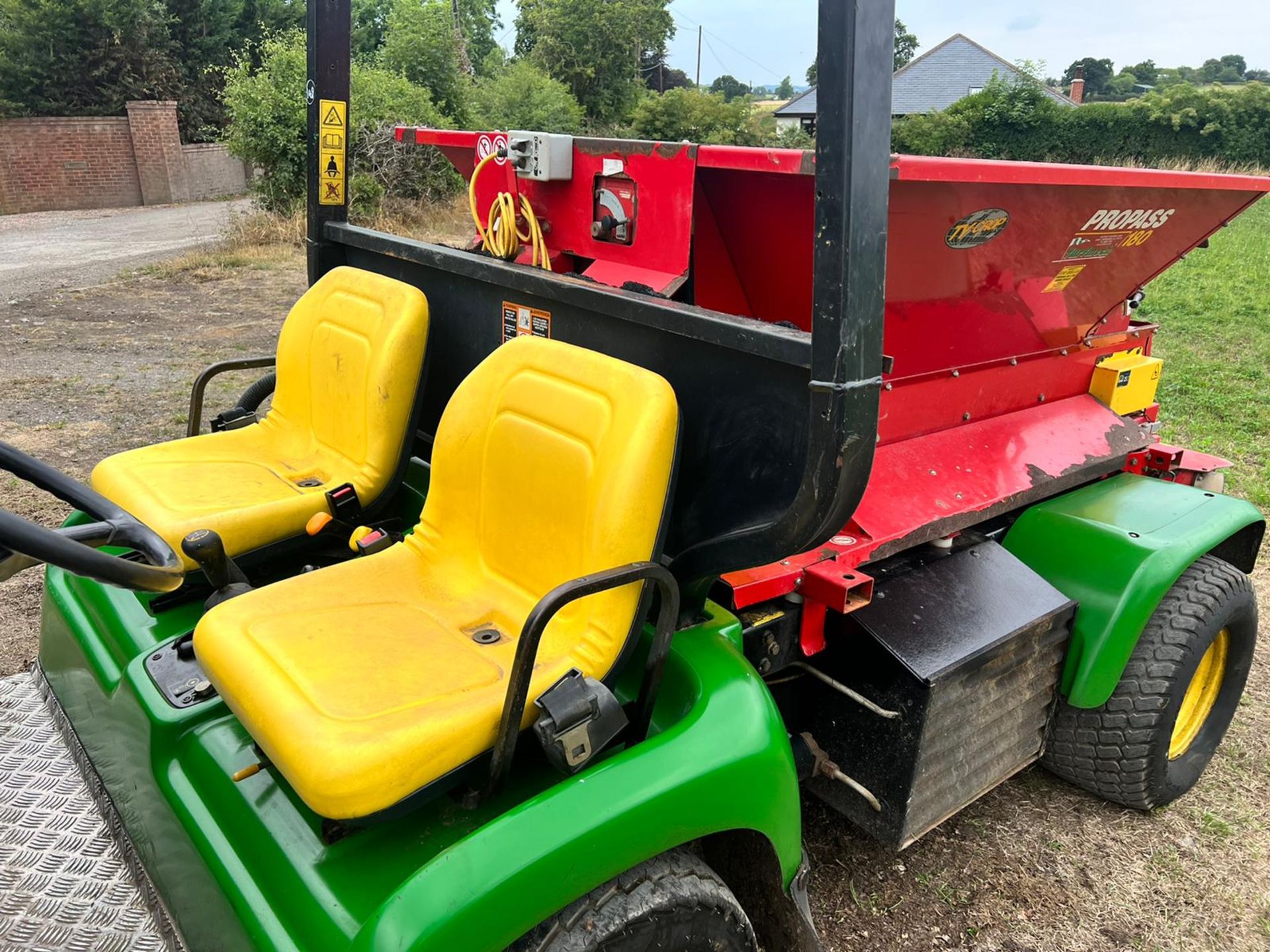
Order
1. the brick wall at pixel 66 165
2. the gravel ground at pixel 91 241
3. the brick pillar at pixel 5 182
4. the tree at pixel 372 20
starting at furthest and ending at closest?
A: 1. the tree at pixel 372 20
2. the brick wall at pixel 66 165
3. the brick pillar at pixel 5 182
4. the gravel ground at pixel 91 241

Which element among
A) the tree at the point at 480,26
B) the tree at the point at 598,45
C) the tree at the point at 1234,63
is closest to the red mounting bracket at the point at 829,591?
the tree at the point at 598,45

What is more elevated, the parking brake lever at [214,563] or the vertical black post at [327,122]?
the vertical black post at [327,122]

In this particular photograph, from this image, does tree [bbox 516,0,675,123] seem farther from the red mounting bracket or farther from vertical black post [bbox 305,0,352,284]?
the red mounting bracket

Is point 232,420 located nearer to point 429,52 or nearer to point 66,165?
point 429,52

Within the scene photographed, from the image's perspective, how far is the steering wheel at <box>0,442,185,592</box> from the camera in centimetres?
132

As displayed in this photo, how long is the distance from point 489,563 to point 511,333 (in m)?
→ 0.64

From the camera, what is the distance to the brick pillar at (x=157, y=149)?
19.8 m

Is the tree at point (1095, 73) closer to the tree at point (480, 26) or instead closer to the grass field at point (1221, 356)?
the tree at point (480, 26)

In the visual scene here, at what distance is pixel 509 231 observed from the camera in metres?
2.40

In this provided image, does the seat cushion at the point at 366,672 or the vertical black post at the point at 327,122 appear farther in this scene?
the vertical black post at the point at 327,122

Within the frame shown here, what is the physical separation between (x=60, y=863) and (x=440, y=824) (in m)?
0.92

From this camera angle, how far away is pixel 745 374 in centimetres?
169

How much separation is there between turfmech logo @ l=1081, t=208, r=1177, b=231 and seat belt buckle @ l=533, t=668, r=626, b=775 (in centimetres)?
177

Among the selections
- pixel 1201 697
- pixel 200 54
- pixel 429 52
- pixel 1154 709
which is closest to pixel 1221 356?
pixel 1201 697
